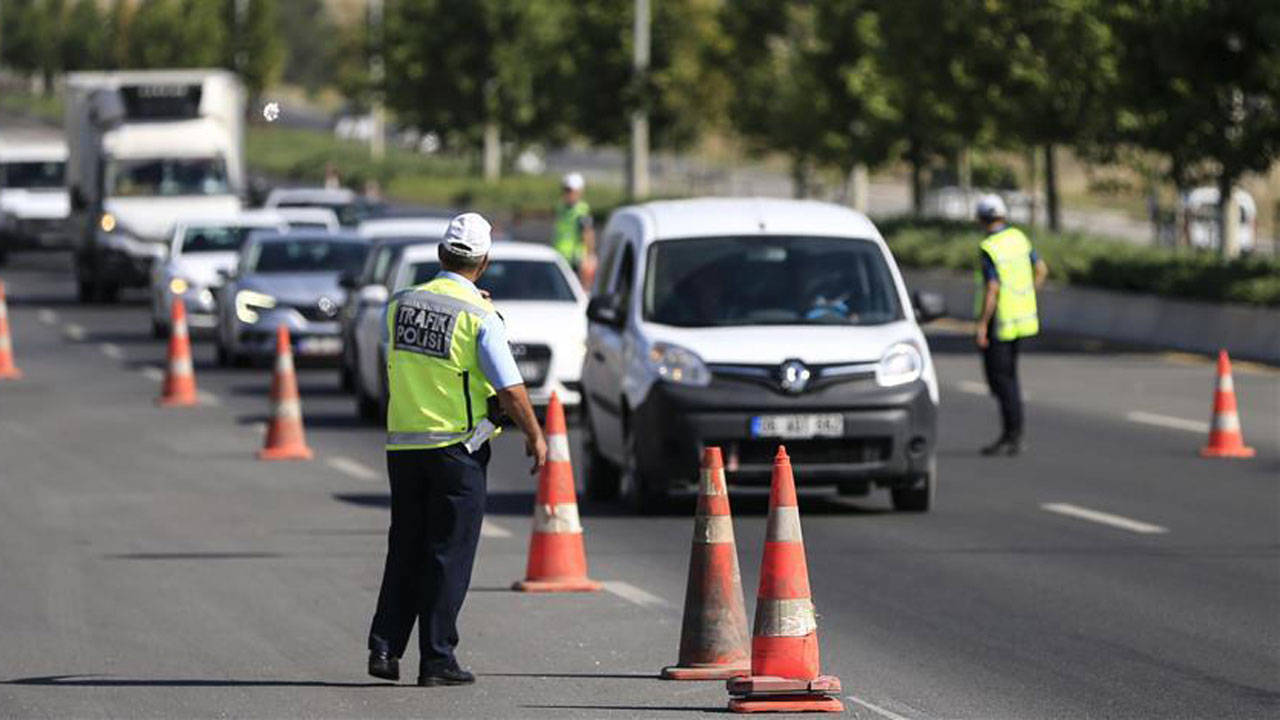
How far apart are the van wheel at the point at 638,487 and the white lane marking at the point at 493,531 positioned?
782 millimetres

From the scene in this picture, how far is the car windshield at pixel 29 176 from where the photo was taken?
2373 inches

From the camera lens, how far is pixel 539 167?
111250 millimetres

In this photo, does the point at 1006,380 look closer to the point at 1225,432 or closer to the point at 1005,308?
the point at 1005,308

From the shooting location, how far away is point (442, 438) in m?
10.3

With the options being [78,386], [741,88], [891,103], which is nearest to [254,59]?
[741,88]

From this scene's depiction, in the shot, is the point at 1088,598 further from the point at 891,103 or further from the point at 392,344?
the point at 891,103

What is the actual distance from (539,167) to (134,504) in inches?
3690

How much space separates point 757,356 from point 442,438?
619 cm

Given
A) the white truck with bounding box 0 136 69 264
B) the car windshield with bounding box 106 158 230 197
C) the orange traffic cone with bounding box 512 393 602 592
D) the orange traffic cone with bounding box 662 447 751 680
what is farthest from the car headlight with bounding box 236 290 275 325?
the white truck with bounding box 0 136 69 264

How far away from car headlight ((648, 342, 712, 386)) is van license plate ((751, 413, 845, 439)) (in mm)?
390

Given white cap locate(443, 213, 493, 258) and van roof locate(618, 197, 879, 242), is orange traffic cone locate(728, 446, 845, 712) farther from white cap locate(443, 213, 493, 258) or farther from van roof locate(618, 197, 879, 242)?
van roof locate(618, 197, 879, 242)

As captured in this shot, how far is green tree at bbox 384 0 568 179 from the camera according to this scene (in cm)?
7894

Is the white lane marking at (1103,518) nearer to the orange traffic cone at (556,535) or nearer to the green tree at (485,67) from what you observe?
the orange traffic cone at (556,535)

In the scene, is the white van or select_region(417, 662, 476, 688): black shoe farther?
the white van
